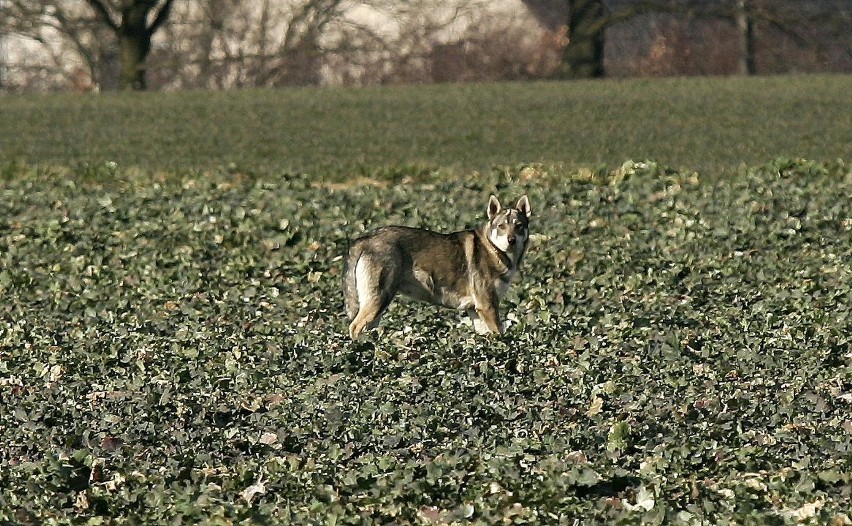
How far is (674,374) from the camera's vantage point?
35.7 ft

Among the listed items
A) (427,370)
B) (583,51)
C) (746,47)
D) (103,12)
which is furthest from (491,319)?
(746,47)

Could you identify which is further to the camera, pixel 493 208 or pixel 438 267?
pixel 493 208

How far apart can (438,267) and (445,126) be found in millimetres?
21688

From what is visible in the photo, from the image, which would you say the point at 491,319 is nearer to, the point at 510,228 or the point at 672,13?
the point at 510,228

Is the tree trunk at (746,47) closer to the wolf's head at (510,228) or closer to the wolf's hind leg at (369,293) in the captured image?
the wolf's head at (510,228)

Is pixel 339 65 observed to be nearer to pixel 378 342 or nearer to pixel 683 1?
pixel 683 1

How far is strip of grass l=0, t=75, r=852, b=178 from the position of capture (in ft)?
90.0

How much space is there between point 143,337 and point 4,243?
18.5ft

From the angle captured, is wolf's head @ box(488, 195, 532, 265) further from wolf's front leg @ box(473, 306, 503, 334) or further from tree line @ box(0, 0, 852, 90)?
tree line @ box(0, 0, 852, 90)

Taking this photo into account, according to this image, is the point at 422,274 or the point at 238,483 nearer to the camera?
the point at 238,483

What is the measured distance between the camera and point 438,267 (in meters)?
11.9

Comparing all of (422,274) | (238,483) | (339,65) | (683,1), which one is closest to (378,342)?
(422,274)

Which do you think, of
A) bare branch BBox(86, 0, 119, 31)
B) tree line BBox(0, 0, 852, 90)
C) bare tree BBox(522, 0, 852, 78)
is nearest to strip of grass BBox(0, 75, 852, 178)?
bare tree BBox(522, 0, 852, 78)

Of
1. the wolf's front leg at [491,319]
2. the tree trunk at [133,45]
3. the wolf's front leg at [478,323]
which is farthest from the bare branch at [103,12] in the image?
the wolf's front leg at [491,319]
